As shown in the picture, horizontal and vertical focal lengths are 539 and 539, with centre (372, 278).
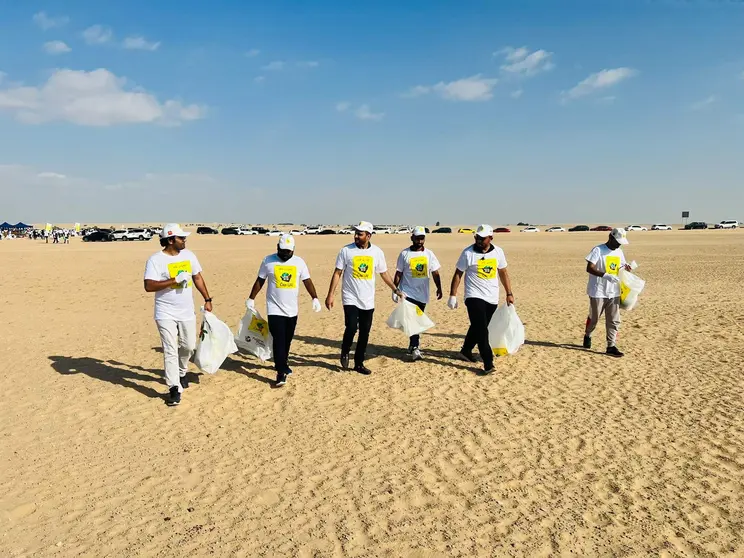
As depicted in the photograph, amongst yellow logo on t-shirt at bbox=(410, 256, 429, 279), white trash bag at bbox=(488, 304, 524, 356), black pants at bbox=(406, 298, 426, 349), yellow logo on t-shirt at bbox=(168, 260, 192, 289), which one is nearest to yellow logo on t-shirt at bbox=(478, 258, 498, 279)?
white trash bag at bbox=(488, 304, 524, 356)

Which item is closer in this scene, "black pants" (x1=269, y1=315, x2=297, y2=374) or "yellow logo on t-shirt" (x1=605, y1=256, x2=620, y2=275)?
"black pants" (x1=269, y1=315, x2=297, y2=374)

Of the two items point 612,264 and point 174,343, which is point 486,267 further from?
point 174,343

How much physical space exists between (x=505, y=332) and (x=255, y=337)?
335 cm

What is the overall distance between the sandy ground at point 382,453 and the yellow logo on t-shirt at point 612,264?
1.27m

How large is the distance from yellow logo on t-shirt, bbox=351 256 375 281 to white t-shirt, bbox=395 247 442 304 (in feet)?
2.76

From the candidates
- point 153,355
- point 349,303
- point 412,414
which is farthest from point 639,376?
point 153,355

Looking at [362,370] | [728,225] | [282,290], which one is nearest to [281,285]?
[282,290]

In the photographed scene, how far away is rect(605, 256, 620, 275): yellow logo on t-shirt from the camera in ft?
25.6

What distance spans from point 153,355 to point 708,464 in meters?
7.27

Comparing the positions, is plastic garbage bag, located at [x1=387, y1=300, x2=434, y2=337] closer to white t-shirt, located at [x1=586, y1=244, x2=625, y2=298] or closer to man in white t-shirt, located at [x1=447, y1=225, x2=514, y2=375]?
man in white t-shirt, located at [x1=447, y1=225, x2=514, y2=375]

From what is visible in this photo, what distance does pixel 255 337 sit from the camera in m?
7.29

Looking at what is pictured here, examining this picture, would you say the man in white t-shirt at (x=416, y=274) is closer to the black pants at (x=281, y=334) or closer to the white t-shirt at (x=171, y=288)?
the black pants at (x=281, y=334)

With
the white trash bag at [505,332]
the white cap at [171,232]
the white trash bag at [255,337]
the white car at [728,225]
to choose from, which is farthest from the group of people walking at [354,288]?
the white car at [728,225]

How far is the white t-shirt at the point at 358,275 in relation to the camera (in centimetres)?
677
